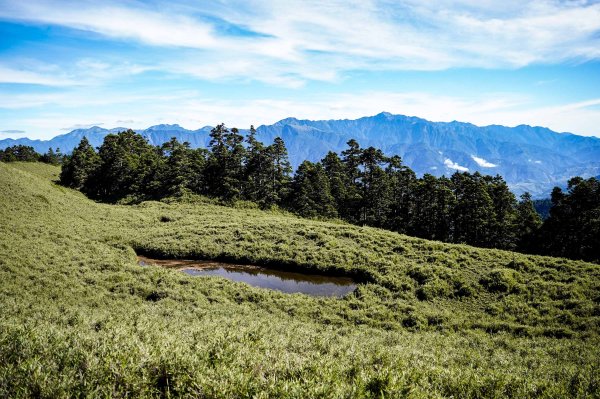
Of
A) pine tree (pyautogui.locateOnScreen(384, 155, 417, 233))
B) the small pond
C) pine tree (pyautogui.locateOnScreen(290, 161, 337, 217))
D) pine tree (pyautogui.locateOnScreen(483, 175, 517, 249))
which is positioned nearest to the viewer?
the small pond

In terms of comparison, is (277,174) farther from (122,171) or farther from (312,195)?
(122,171)

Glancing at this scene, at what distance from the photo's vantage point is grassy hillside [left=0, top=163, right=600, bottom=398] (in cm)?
639

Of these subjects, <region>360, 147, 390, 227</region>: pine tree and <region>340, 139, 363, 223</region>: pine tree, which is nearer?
<region>360, 147, 390, 227</region>: pine tree

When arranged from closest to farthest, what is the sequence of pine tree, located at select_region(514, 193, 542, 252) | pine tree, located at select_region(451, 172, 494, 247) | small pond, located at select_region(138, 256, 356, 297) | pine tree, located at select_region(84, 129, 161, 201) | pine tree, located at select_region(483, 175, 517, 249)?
small pond, located at select_region(138, 256, 356, 297), pine tree, located at select_region(451, 172, 494, 247), pine tree, located at select_region(483, 175, 517, 249), pine tree, located at select_region(514, 193, 542, 252), pine tree, located at select_region(84, 129, 161, 201)

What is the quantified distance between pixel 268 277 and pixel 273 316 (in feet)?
29.5

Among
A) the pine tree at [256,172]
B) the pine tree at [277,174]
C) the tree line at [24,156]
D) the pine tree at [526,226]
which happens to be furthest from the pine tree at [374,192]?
the tree line at [24,156]

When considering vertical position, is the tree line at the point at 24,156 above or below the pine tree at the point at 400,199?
above

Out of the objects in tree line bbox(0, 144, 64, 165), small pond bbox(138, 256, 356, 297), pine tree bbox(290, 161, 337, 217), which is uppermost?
tree line bbox(0, 144, 64, 165)

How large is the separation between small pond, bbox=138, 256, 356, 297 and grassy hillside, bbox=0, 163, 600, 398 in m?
1.19

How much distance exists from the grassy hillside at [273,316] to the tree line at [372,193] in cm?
2342

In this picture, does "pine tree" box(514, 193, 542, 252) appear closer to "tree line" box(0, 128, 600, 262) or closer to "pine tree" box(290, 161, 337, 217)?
"tree line" box(0, 128, 600, 262)

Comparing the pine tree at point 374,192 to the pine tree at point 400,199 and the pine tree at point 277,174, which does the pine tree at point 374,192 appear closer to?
the pine tree at point 400,199

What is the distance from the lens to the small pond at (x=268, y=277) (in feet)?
79.9

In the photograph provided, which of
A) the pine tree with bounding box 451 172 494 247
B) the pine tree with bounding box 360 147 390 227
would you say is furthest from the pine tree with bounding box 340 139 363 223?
the pine tree with bounding box 451 172 494 247
